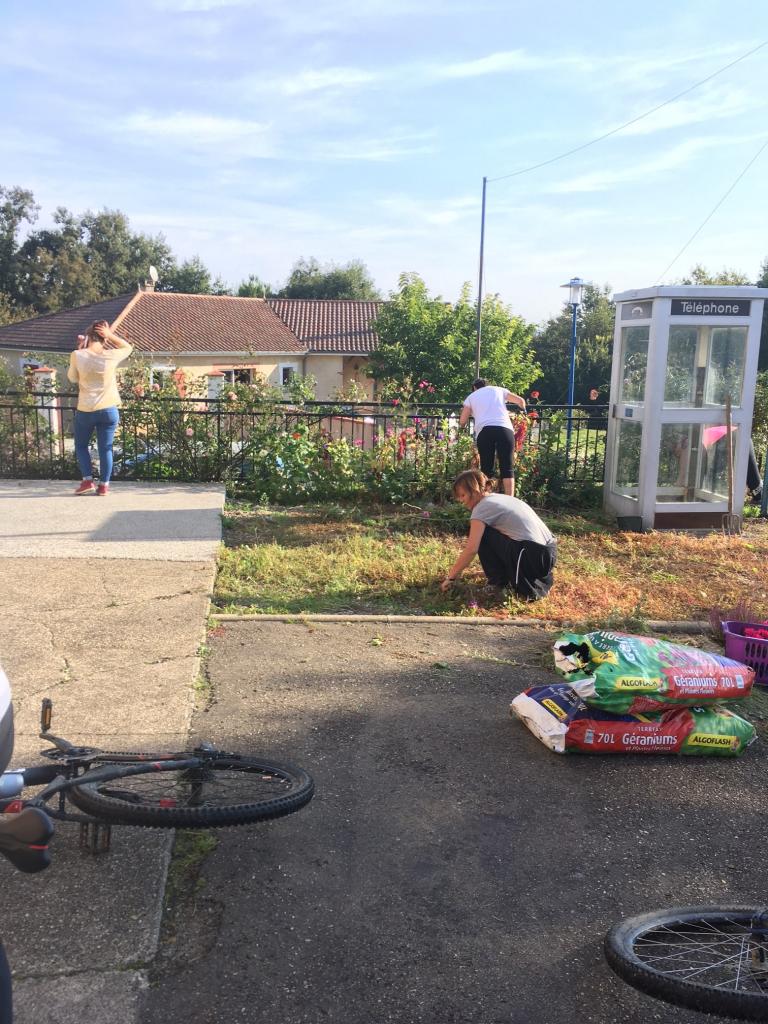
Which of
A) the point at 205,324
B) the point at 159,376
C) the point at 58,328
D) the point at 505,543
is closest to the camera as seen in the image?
the point at 505,543

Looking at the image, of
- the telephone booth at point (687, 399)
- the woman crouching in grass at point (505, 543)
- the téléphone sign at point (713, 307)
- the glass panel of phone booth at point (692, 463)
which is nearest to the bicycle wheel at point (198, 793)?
the woman crouching in grass at point (505, 543)

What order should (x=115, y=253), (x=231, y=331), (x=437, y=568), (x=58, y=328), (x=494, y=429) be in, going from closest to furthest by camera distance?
(x=437, y=568) → (x=494, y=429) → (x=58, y=328) → (x=231, y=331) → (x=115, y=253)

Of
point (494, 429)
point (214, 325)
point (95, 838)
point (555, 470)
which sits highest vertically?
point (214, 325)

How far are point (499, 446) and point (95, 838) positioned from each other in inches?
270

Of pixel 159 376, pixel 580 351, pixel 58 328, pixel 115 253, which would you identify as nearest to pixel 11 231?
pixel 115 253

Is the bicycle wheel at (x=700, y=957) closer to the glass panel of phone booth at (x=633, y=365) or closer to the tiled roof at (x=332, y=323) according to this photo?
the glass panel of phone booth at (x=633, y=365)

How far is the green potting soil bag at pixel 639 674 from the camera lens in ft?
13.0

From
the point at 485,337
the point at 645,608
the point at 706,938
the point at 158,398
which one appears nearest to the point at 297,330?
the point at 485,337

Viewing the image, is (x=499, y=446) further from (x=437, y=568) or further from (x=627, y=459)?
(x=437, y=568)

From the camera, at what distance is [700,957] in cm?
259

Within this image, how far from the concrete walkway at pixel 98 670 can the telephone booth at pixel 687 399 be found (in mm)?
4780

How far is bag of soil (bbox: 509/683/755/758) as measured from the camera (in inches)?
158

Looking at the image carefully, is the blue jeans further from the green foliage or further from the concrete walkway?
the green foliage

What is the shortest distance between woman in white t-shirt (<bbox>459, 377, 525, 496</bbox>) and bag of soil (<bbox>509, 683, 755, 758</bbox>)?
5280 millimetres
